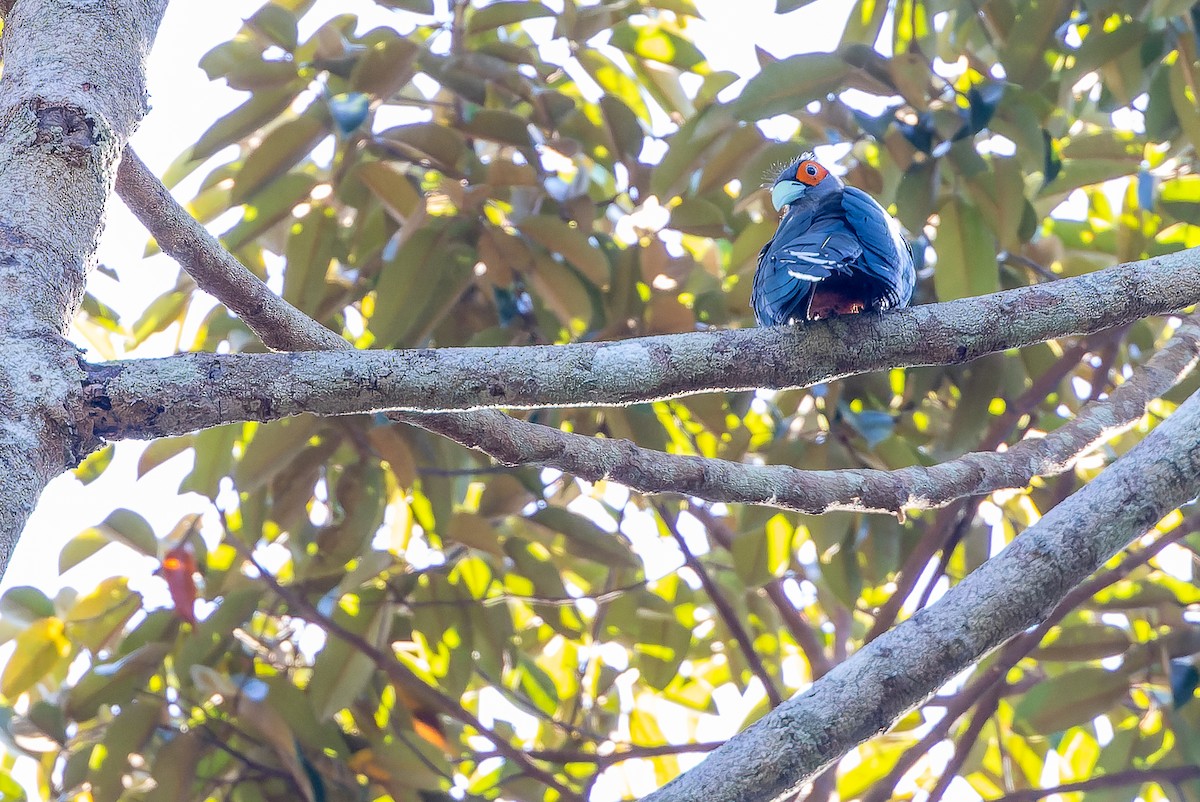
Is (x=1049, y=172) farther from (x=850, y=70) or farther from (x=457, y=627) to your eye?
(x=457, y=627)

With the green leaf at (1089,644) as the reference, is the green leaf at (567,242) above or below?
above

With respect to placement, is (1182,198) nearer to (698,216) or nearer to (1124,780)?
(698,216)

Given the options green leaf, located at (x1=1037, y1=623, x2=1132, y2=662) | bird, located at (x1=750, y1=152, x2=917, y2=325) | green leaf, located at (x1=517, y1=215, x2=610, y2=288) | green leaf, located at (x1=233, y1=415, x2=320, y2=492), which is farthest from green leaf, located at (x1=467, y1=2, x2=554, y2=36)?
green leaf, located at (x1=1037, y1=623, x2=1132, y2=662)

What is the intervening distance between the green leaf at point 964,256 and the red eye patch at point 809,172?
28 cm

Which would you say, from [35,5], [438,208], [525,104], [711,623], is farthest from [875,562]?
[35,5]

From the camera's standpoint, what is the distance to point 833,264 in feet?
5.11

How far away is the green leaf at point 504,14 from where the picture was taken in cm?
241

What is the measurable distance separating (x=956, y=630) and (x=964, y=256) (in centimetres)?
110

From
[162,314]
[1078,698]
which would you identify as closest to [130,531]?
[162,314]

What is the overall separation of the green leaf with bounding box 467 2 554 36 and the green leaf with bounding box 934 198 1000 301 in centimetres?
101

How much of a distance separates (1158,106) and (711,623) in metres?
1.73

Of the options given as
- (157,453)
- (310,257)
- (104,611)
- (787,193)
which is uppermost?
(310,257)

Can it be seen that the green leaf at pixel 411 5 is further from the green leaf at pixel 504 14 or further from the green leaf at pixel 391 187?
the green leaf at pixel 391 187

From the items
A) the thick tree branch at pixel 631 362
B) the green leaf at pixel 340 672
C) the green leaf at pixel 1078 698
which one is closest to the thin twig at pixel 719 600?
the green leaf at pixel 1078 698
